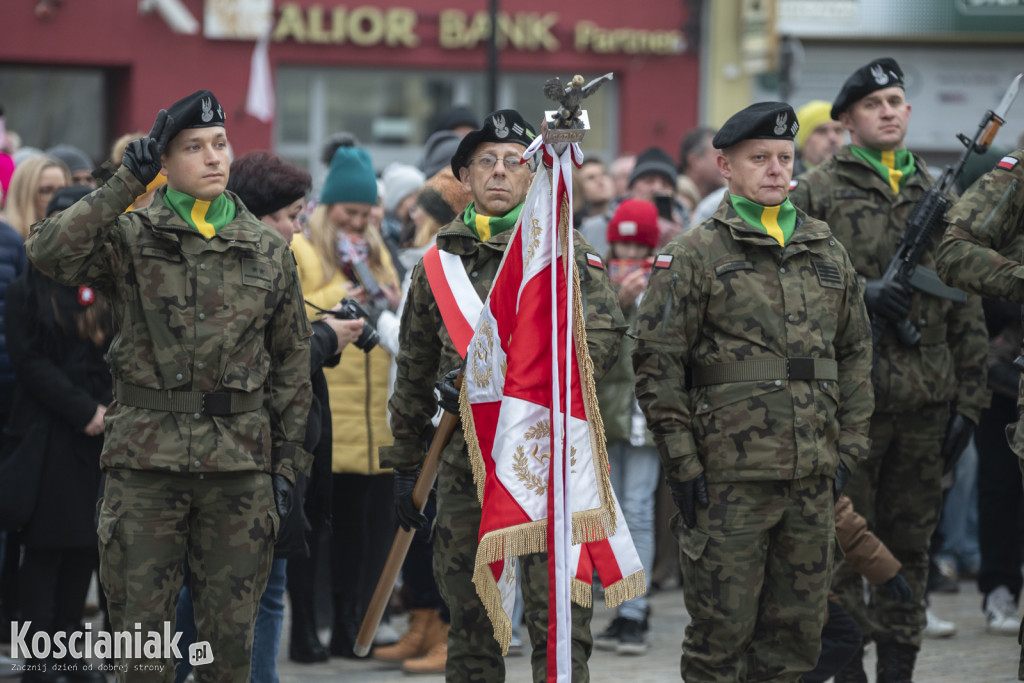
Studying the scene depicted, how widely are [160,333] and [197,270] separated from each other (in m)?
0.24

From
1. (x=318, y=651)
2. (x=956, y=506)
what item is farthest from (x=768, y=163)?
(x=956, y=506)

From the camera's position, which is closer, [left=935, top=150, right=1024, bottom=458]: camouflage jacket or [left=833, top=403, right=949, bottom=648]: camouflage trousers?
[left=935, top=150, right=1024, bottom=458]: camouflage jacket

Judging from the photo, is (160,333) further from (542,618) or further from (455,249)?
(542,618)

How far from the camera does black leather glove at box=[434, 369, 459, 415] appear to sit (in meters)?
4.85

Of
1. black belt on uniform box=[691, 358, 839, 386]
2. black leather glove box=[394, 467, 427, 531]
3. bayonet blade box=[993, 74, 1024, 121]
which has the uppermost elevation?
bayonet blade box=[993, 74, 1024, 121]

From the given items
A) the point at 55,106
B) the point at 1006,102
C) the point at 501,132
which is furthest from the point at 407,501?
the point at 55,106

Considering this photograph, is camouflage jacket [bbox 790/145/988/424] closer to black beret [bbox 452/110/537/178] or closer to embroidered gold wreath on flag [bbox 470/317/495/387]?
black beret [bbox 452/110/537/178]

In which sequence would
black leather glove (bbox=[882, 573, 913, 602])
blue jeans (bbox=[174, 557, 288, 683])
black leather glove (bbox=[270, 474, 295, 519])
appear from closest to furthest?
1. black leather glove (bbox=[270, 474, 295, 519])
2. blue jeans (bbox=[174, 557, 288, 683])
3. black leather glove (bbox=[882, 573, 913, 602])

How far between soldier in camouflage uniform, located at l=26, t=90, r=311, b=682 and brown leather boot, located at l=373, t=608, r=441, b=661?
84.4 inches

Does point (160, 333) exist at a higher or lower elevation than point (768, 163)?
lower

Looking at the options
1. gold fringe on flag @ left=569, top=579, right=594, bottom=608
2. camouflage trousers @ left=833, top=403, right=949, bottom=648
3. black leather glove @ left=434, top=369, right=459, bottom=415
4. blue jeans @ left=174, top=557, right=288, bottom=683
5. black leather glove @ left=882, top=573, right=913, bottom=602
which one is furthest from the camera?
camouflage trousers @ left=833, top=403, right=949, bottom=648

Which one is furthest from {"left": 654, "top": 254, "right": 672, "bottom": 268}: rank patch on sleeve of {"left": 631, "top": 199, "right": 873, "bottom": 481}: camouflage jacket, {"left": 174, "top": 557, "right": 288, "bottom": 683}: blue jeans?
{"left": 174, "top": 557, "right": 288, "bottom": 683}: blue jeans

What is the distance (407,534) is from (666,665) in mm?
2095

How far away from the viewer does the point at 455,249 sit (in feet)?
16.6
